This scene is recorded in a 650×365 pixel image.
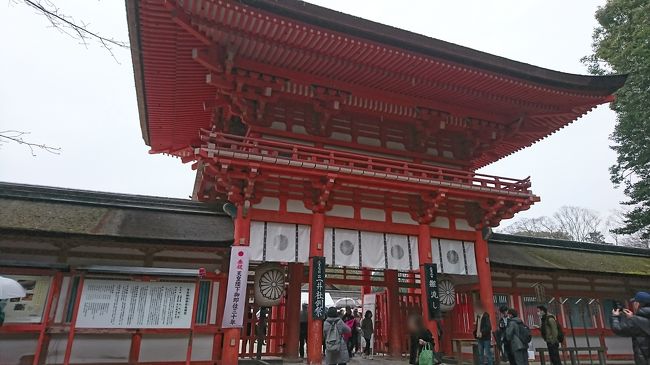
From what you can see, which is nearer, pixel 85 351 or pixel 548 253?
pixel 85 351

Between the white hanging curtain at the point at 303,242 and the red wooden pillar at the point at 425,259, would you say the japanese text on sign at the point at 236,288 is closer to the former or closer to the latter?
the white hanging curtain at the point at 303,242

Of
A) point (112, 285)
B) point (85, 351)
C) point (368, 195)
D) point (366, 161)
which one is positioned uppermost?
point (366, 161)

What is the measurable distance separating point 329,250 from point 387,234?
1816mm

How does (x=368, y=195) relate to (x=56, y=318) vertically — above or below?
above

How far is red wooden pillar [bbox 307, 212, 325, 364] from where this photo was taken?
9.12 meters

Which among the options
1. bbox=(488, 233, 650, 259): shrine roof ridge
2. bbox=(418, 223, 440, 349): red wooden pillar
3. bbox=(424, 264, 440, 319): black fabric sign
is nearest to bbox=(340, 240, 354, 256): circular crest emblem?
bbox=(418, 223, 440, 349): red wooden pillar

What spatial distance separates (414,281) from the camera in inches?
530

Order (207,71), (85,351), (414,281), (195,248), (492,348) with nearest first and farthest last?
(85,351) < (195,248) < (207,71) < (492,348) < (414,281)

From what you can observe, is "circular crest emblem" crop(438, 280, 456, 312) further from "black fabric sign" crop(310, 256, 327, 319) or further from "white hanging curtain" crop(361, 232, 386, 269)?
"black fabric sign" crop(310, 256, 327, 319)

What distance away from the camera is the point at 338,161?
35.8 ft

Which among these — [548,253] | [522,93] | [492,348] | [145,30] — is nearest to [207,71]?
[145,30]

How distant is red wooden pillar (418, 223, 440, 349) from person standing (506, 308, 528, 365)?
210 cm

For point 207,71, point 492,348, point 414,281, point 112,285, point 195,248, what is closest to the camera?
point 112,285

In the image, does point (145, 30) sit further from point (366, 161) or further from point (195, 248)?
point (366, 161)
